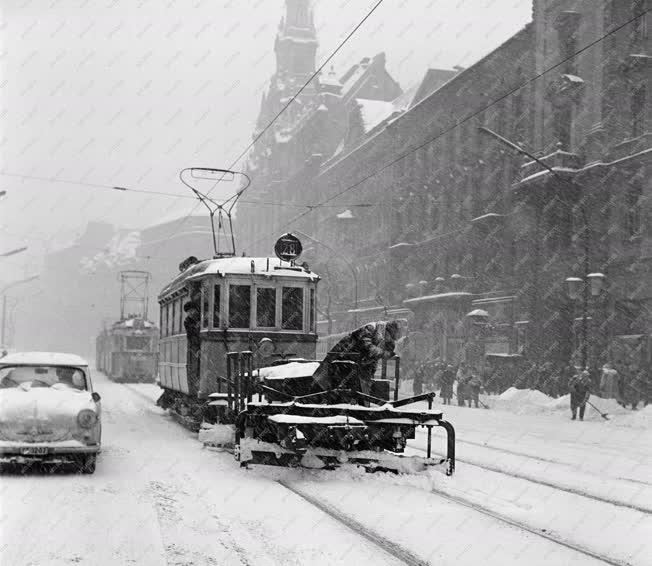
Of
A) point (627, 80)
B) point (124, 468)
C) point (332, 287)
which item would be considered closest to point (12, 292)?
point (332, 287)

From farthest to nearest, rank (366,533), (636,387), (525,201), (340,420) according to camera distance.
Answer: (525,201) < (636,387) < (340,420) < (366,533)

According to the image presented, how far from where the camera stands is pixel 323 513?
26.4 ft

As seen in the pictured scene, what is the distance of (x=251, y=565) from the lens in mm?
6188

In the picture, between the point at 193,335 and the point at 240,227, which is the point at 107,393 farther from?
the point at 240,227

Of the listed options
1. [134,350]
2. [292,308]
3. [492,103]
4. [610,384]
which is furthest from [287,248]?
[134,350]

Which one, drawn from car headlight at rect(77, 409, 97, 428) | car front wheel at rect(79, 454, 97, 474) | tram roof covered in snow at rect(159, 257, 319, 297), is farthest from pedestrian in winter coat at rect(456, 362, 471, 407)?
car headlight at rect(77, 409, 97, 428)

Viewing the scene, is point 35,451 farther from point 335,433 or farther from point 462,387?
point 462,387

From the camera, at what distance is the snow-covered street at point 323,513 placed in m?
6.54

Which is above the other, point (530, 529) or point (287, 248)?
point (287, 248)

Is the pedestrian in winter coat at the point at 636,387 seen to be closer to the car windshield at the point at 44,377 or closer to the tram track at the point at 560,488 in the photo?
the tram track at the point at 560,488

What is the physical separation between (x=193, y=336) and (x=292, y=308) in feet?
6.39

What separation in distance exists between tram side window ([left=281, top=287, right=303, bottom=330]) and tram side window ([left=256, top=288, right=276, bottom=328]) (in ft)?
0.57

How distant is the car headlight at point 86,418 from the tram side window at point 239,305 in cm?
416

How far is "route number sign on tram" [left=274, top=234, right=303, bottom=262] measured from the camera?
1479 centimetres
